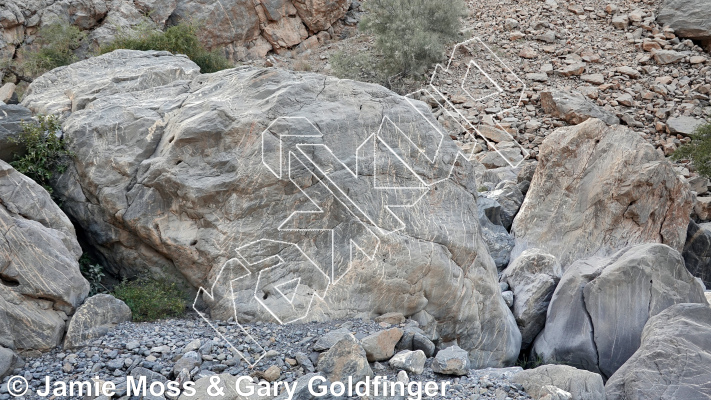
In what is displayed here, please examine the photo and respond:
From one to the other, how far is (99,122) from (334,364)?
422cm

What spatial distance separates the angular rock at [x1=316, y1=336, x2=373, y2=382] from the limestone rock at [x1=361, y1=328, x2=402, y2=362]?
0.23 metres

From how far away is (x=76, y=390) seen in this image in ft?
17.1

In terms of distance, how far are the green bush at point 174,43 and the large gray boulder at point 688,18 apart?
526 inches

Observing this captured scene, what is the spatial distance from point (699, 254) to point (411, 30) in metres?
10.2

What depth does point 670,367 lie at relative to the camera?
5.80 metres

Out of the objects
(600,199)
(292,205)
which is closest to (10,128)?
(292,205)

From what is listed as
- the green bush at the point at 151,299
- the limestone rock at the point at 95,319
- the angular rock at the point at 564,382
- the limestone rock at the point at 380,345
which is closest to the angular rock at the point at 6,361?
the limestone rock at the point at 95,319

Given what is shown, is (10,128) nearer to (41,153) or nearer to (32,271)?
(41,153)

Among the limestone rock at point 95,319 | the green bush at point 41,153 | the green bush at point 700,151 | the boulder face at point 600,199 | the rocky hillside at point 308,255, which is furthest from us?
the green bush at point 700,151

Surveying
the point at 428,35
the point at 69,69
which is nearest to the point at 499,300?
the point at 69,69

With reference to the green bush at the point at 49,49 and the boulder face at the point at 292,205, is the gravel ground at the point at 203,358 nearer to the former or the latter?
the boulder face at the point at 292,205

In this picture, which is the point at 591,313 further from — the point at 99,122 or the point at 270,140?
the point at 99,122

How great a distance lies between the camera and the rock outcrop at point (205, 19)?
15.8m

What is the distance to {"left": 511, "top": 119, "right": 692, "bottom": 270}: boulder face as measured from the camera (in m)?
9.84
